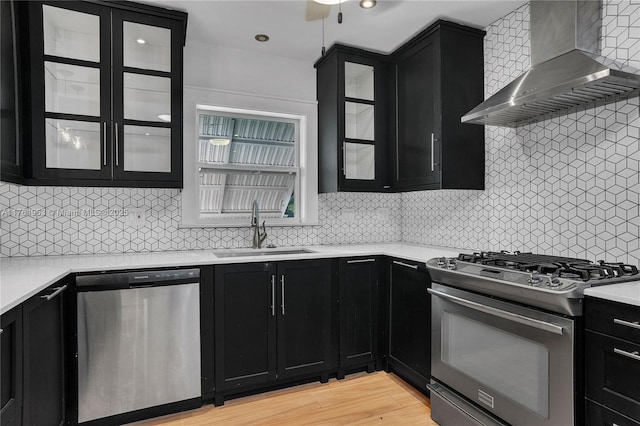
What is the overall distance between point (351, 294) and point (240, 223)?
113cm

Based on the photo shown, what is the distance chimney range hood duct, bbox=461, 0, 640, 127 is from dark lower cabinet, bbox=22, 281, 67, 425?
263 centimetres

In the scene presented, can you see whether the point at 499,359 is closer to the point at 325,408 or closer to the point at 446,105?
the point at 325,408

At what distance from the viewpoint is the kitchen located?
81.5 inches

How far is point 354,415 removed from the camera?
7.79 feet

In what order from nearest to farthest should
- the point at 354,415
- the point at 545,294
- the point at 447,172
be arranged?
the point at 545,294
the point at 354,415
the point at 447,172

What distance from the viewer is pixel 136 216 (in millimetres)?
2885

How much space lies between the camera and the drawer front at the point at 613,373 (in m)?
1.40

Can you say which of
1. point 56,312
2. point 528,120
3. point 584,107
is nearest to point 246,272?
point 56,312

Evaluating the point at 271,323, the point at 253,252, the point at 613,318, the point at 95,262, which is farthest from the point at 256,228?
the point at 613,318

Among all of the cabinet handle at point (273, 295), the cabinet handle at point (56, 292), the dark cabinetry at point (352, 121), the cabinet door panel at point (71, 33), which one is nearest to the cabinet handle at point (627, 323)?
the cabinet handle at point (273, 295)

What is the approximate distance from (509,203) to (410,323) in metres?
1.15

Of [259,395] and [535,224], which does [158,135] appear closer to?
[259,395]

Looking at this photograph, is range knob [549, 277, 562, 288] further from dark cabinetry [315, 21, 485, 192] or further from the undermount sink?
the undermount sink

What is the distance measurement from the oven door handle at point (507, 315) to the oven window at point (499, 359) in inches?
3.6
